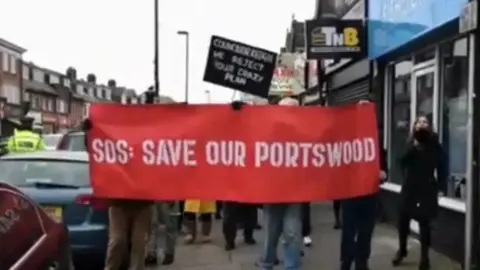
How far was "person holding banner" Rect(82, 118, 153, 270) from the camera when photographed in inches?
301

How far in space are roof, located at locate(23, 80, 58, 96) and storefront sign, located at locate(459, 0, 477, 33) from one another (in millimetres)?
75700

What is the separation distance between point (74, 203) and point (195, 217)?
10.9ft

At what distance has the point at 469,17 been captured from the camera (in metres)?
7.66

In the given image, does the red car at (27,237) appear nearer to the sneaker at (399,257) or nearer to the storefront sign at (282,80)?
the sneaker at (399,257)

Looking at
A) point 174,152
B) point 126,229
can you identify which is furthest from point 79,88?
point 174,152

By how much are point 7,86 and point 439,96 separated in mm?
64661

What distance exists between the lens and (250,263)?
9.87 metres

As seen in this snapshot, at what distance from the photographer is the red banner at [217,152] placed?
7297 mm

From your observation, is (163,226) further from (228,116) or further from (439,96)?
(439,96)

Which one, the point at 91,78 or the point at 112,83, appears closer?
the point at 91,78

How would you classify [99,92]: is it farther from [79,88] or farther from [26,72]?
[26,72]

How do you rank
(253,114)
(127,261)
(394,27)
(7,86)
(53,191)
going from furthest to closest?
1. (7,86)
2. (394,27)
3. (53,191)
4. (127,261)
5. (253,114)

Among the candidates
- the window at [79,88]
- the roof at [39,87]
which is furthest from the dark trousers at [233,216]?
the window at [79,88]

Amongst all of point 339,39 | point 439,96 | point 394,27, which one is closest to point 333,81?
point 339,39
